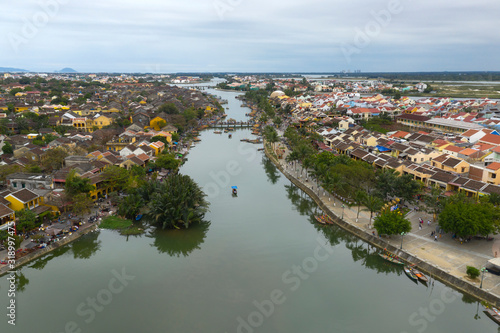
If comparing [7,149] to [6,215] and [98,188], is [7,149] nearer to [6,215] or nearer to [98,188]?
[98,188]

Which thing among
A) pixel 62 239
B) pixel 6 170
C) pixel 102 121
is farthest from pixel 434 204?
pixel 102 121

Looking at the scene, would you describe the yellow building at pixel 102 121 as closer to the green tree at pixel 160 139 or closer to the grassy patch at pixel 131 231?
the green tree at pixel 160 139

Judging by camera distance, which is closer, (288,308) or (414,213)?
(288,308)

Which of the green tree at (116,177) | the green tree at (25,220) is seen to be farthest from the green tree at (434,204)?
the green tree at (25,220)

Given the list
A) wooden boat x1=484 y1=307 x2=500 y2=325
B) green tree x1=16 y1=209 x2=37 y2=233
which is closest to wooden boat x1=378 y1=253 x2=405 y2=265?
wooden boat x1=484 y1=307 x2=500 y2=325

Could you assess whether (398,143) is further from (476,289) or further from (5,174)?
(5,174)

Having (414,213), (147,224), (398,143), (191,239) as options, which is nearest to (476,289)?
(414,213)
